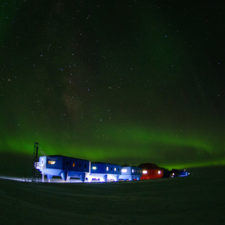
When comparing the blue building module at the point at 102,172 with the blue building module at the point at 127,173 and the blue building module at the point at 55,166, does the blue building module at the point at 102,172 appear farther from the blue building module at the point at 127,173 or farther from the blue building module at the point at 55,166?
the blue building module at the point at 55,166

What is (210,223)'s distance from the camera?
8.27m

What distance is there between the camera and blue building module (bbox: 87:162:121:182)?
51.6 meters

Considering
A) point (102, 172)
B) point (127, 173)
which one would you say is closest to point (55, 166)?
point (102, 172)

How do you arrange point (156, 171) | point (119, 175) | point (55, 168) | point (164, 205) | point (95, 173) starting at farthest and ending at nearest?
point (156, 171) → point (119, 175) → point (95, 173) → point (55, 168) → point (164, 205)

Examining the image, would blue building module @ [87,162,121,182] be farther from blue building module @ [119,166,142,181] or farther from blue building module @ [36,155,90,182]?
blue building module @ [36,155,90,182]

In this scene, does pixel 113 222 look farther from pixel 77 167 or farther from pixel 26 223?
pixel 77 167

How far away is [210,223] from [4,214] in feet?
24.5

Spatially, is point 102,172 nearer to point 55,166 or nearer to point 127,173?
point 127,173

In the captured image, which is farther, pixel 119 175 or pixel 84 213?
pixel 119 175

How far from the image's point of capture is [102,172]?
53438 millimetres

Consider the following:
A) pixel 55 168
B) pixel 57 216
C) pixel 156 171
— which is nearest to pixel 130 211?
pixel 57 216

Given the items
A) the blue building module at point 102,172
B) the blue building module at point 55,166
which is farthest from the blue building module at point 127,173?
the blue building module at point 55,166

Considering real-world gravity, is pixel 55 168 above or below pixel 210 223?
above

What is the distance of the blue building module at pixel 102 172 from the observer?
169ft
